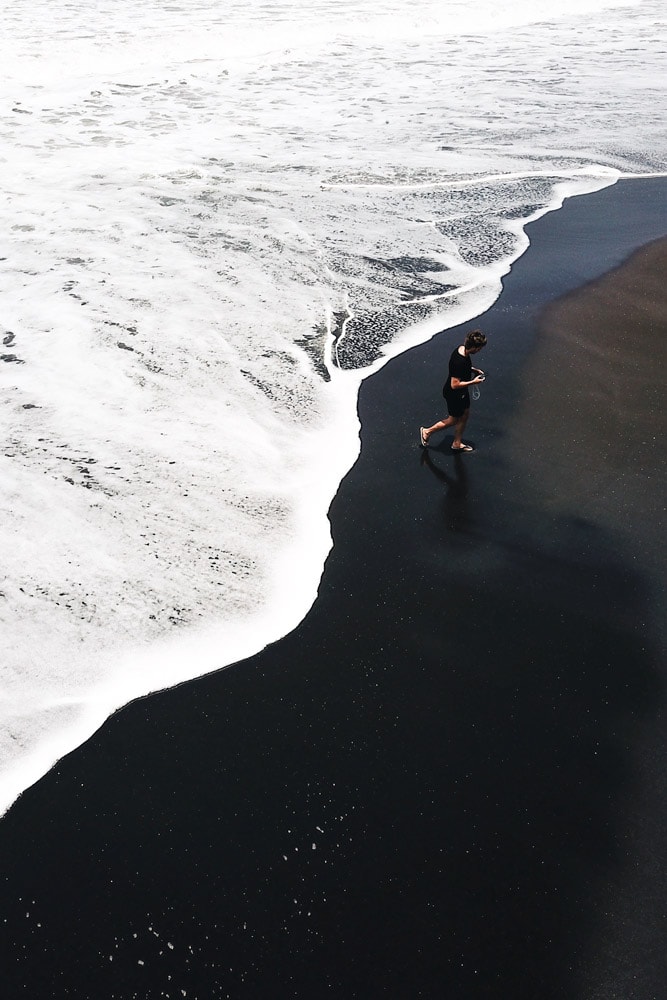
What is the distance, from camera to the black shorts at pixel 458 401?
8031 millimetres

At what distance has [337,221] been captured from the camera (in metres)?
14.6

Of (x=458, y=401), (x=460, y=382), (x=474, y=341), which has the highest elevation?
(x=474, y=341)

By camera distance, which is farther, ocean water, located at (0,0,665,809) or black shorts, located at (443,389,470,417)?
black shorts, located at (443,389,470,417)

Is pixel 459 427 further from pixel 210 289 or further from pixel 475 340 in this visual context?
pixel 210 289

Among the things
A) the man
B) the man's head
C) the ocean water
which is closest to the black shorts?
the man

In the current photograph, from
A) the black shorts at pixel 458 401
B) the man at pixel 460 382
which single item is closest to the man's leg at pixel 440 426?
the man at pixel 460 382

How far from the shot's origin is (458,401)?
8.06 metres

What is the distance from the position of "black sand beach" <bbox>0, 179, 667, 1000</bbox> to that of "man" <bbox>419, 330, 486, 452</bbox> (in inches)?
20.7

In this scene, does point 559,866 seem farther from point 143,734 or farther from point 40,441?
point 40,441

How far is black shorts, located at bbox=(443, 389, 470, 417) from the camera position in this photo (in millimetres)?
8031

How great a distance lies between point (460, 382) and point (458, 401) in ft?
0.66

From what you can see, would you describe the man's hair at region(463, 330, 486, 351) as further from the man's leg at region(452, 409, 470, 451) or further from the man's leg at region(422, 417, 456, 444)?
the man's leg at region(422, 417, 456, 444)

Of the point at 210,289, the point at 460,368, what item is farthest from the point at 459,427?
the point at 210,289

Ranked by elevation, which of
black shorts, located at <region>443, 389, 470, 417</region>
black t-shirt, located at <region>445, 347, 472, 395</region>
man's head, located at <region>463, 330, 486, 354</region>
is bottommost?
black shorts, located at <region>443, 389, 470, 417</region>
